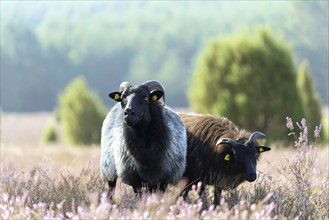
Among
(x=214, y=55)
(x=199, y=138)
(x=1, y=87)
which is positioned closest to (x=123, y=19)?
(x=1, y=87)

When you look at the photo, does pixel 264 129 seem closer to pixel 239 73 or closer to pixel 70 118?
pixel 239 73

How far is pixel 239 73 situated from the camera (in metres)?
23.7

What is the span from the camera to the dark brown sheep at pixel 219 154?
25.6ft

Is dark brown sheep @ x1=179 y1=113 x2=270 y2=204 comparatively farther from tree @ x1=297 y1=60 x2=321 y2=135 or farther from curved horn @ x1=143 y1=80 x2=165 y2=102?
tree @ x1=297 y1=60 x2=321 y2=135

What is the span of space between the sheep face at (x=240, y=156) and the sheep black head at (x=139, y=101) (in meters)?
0.96

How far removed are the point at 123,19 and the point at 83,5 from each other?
73.9 feet

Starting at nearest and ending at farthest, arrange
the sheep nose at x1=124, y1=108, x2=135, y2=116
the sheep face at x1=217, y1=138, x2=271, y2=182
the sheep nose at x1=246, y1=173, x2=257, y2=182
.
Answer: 1. the sheep nose at x1=124, y1=108, x2=135, y2=116
2. the sheep nose at x1=246, y1=173, x2=257, y2=182
3. the sheep face at x1=217, y1=138, x2=271, y2=182

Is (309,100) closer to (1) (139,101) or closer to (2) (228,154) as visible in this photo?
(2) (228,154)

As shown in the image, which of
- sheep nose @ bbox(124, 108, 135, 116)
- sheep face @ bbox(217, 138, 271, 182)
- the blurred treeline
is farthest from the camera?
the blurred treeline

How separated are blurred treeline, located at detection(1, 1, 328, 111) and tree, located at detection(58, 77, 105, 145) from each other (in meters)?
50.8

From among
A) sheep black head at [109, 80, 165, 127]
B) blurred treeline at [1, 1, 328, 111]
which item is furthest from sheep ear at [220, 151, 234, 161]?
blurred treeline at [1, 1, 328, 111]

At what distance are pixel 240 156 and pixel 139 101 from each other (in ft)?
4.70

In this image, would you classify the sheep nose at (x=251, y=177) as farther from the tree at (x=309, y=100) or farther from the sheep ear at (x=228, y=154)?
the tree at (x=309, y=100)

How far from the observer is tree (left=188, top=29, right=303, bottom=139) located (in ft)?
76.1
